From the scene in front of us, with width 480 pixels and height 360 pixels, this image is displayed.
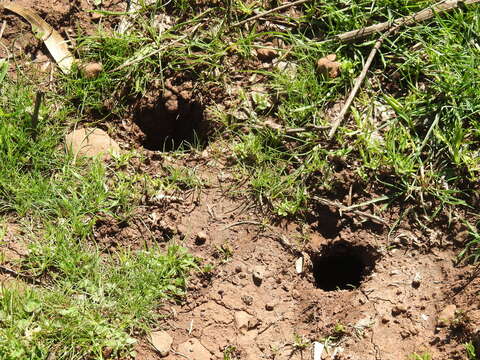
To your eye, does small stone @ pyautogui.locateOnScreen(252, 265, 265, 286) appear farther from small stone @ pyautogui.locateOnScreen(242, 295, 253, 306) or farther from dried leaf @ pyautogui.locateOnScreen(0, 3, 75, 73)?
dried leaf @ pyautogui.locateOnScreen(0, 3, 75, 73)

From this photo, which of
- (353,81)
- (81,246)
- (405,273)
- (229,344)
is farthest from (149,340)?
(353,81)

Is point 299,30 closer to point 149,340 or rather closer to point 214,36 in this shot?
point 214,36

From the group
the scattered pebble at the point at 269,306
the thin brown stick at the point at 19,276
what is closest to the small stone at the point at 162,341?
the scattered pebble at the point at 269,306

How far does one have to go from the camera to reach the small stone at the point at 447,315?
300 cm

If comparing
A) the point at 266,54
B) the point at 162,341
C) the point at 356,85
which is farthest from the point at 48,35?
the point at 162,341

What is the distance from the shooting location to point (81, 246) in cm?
327

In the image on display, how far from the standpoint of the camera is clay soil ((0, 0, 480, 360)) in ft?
9.94

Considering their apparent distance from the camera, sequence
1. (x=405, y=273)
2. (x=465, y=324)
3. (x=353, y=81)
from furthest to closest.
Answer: (x=353, y=81) < (x=405, y=273) < (x=465, y=324)

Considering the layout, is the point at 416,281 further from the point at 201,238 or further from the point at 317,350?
the point at 201,238

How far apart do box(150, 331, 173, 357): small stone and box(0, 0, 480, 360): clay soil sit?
26mm

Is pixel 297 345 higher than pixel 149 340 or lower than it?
lower

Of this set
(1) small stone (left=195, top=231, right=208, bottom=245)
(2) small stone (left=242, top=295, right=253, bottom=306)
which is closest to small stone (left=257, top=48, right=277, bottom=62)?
(1) small stone (left=195, top=231, right=208, bottom=245)

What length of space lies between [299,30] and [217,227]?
4.29 ft

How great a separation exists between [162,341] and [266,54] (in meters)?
1.76
